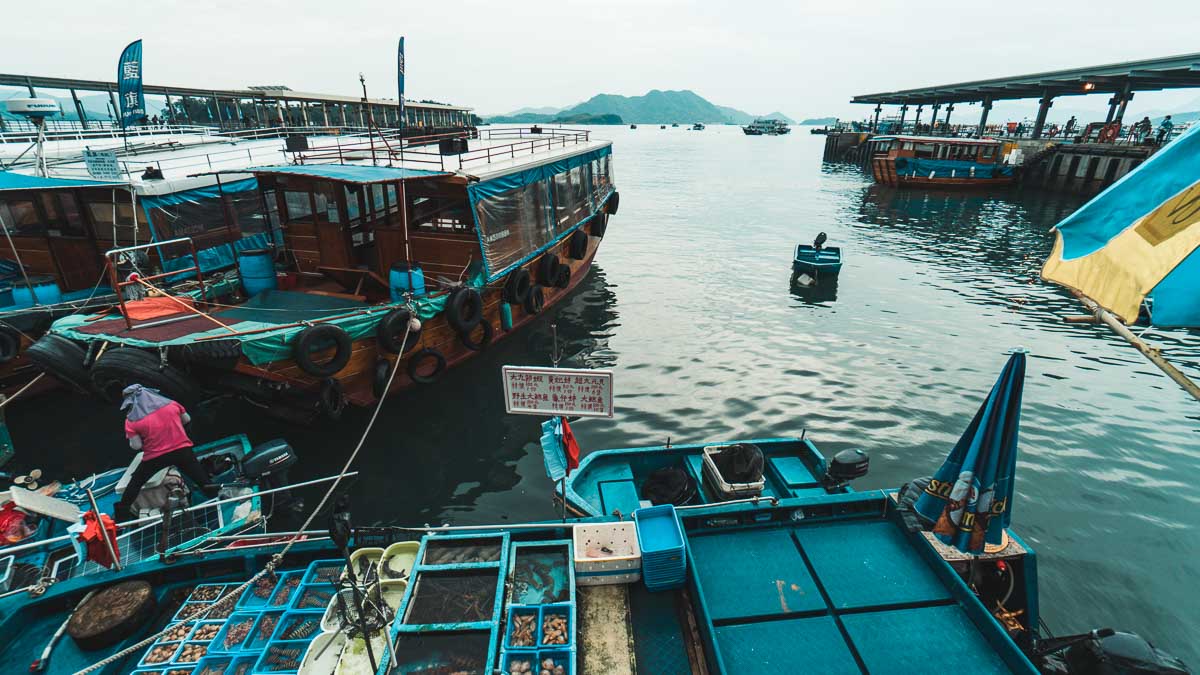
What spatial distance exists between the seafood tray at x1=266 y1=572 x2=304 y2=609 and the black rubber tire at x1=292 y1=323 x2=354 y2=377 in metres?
3.53

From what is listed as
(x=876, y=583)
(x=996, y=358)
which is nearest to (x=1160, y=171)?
(x=876, y=583)

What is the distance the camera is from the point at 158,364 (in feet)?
25.4

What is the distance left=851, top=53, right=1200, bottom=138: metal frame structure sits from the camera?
33.3 meters

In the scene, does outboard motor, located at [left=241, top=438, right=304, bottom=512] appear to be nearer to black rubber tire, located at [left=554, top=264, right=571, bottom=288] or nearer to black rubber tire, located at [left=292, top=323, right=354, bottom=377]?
black rubber tire, located at [left=292, top=323, right=354, bottom=377]

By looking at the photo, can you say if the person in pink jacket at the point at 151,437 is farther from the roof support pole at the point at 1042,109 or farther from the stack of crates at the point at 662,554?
the roof support pole at the point at 1042,109

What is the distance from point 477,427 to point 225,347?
15.6 ft

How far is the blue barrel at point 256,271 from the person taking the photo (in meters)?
11.1

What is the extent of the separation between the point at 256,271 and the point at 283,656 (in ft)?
29.1

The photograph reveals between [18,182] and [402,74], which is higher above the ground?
[402,74]

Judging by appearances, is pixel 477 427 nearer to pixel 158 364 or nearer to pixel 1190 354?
pixel 158 364

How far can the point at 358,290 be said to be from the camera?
11.2 metres

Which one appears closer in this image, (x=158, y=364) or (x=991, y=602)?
(x=991, y=602)

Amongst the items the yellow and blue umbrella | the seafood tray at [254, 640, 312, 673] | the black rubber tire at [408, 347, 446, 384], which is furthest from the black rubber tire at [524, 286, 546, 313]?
the yellow and blue umbrella

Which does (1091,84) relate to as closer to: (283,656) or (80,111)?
(283,656)
